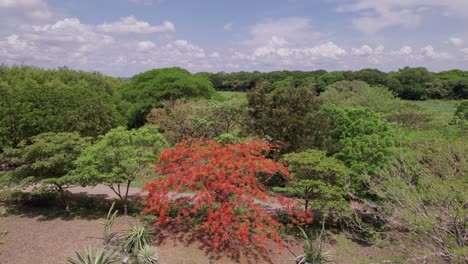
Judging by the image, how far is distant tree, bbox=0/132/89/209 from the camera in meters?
12.1

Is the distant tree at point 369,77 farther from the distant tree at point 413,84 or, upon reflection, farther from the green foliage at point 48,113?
the green foliage at point 48,113

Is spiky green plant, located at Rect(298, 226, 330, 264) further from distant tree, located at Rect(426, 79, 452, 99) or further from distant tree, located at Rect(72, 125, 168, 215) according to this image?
distant tree, located at Rect(426, 79, 452, 99)

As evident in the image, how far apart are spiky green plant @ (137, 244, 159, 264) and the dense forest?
1410mm

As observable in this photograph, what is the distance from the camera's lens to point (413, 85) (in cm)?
6181

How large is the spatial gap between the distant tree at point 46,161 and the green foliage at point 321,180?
32.1ft

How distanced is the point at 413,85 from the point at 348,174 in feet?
206

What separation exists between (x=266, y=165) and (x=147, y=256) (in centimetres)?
541

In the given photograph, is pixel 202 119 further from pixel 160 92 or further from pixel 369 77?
pixel 369 77

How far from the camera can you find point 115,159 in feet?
39.1

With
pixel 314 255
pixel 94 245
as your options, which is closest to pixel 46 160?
pixel 94 245

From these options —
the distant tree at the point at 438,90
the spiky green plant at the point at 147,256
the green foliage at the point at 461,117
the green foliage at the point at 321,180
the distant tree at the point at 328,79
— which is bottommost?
the spiky green plant at the point at 147,256

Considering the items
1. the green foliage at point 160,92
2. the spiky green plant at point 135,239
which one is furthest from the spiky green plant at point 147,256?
the green foliage at point 160,92

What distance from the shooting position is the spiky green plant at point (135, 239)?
966cm

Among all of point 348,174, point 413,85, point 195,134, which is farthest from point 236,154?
point 413,85
